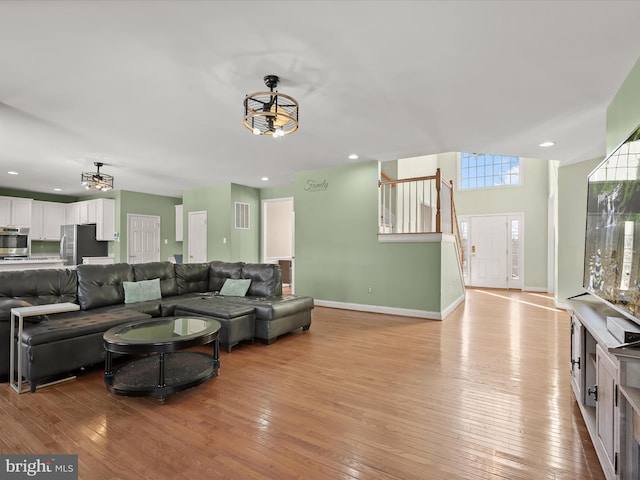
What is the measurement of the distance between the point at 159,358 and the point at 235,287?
7.64ft

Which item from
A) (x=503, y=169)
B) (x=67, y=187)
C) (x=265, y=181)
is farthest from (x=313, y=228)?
(x=67, y=187)

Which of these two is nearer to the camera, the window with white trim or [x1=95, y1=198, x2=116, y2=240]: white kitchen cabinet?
[x1=95, y1=198, x2=116, y2=240]: white kitchen cabinet

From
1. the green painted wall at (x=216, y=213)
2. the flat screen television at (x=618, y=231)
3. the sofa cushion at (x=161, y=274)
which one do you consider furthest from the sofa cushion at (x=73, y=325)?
the green painted wall at (x=216, y=213)

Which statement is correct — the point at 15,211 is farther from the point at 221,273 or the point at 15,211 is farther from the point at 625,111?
the point at 625,111

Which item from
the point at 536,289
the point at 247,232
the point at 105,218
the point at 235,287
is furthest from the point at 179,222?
the point at 536,289

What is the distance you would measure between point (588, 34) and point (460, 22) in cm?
93

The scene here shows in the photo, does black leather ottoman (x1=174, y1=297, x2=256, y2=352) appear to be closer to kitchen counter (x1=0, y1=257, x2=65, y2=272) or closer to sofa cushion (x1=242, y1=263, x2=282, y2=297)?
sofa cushion (x1=242, y1=263, x2=282, y2=297)

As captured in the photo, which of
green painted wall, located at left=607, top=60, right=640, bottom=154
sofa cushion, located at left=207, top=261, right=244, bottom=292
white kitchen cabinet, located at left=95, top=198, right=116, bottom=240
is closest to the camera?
green painted wall, located at left=607, top=60, right=640, bottom=154

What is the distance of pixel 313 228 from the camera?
6.62m

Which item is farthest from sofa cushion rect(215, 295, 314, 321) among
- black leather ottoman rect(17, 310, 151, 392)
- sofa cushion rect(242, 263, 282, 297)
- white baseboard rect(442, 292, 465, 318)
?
white baseboard rect(442, 292, 465, 318)

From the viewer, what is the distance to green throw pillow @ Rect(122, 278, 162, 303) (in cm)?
Answer: 421

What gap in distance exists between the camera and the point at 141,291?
432 centimetres

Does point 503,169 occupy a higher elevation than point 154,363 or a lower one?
higher

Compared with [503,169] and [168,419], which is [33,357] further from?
[503,169]
